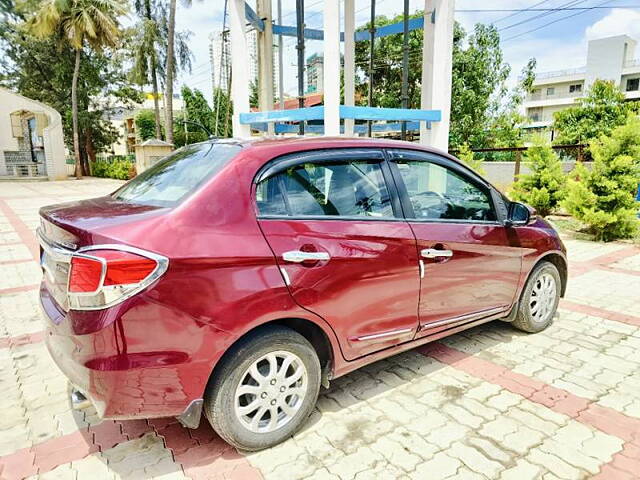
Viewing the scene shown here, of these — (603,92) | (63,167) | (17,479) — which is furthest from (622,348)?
(63,167)

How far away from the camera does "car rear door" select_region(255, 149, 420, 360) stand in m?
2.27

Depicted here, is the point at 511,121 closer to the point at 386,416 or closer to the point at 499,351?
the point at 499,351

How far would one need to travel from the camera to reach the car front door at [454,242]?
2.84 metres

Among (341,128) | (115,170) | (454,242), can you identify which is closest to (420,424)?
(454,242)

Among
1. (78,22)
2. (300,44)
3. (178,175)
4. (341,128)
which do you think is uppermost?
(78,22)

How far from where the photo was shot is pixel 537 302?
3768 mm

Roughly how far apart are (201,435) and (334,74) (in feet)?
15.4

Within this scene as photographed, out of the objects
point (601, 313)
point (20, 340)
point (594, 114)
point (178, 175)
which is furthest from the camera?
point (594, 114)

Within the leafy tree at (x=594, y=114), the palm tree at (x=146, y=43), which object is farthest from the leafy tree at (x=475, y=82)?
the palm tree at (x=146, y=43)

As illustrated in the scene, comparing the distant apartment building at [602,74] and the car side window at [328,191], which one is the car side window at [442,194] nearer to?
the car side window at [328,191]

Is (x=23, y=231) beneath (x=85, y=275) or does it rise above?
beneath

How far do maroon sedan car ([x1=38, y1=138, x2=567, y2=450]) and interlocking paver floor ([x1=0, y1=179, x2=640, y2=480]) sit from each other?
0.30 m

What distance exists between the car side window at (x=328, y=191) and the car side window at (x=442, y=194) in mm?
263

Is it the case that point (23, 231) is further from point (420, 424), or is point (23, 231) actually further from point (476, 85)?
point (476, 85)
